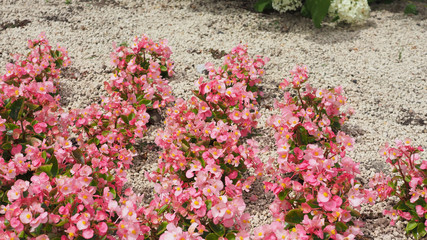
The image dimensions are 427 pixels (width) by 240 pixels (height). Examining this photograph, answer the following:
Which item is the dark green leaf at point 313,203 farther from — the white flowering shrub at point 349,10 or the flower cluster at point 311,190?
the white flowering shrub at point 349,10

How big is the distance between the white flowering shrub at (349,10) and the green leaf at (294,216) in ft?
9.77

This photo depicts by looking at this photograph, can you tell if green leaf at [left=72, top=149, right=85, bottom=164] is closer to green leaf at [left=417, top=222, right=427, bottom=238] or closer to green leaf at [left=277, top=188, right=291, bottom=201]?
green leaf at [left=277, top=188, right=291, bottom=201]

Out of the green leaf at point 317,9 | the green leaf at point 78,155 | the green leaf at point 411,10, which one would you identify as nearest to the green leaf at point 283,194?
the green leaf at point 78,155

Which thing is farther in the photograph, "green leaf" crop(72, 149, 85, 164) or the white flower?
the white flower

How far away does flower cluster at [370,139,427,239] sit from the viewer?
1.85m

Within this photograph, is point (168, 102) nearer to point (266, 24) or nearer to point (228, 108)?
point (228, 108)

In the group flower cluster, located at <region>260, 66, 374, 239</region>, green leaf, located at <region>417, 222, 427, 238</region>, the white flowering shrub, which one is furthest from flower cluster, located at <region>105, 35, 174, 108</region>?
the white flowering shrub

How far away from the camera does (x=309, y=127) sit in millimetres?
2191

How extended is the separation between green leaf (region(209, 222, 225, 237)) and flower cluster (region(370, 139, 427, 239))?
33.0 inches

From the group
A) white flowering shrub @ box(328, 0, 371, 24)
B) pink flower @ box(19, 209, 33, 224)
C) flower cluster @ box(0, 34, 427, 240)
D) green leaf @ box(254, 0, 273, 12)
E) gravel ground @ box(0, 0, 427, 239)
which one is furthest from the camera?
green leaf @ box(254, 0, 273, 12)

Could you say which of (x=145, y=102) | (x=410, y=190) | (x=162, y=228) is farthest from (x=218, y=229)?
(x=145, y=102)

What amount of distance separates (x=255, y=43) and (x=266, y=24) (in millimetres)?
506

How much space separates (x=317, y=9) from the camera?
397 cm

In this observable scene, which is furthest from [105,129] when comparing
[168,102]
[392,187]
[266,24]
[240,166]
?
[266,24]
